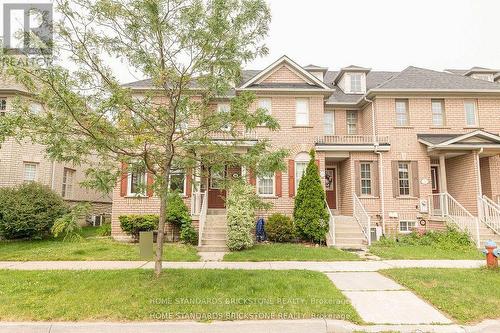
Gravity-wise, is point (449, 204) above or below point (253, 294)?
above

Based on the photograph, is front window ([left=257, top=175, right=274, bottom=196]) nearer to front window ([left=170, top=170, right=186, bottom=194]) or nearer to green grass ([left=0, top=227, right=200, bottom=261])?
green grass ([left=0, top=227, right=200, bottom=261])

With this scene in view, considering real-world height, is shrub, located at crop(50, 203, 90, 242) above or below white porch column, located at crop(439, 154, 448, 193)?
below

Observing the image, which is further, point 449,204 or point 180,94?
point 449,204

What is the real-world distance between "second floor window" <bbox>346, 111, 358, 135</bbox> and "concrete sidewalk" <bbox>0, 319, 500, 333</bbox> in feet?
42.3

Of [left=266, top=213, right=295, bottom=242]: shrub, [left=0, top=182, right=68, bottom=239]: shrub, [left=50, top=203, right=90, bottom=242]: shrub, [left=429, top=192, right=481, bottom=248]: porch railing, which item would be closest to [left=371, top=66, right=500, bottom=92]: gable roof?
[left=429, top=192, right=481, bottom=248]: porch railing

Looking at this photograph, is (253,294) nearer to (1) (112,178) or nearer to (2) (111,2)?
(1) (112,178)

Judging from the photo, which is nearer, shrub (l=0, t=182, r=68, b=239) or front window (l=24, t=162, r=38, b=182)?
shrub (l=0, t=182, r=68, b=239)

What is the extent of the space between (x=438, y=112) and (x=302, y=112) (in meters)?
6.86

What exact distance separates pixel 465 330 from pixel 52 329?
635cm

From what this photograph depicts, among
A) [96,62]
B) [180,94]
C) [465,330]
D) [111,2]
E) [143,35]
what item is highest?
[111,2]

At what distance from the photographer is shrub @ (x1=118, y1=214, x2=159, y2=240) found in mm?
12859

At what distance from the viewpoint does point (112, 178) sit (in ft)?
18.8

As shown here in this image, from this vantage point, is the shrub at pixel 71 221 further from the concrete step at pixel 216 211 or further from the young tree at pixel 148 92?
the concrete step at pixel 216 211

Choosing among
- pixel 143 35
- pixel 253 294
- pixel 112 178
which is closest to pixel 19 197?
pixel 112 178
